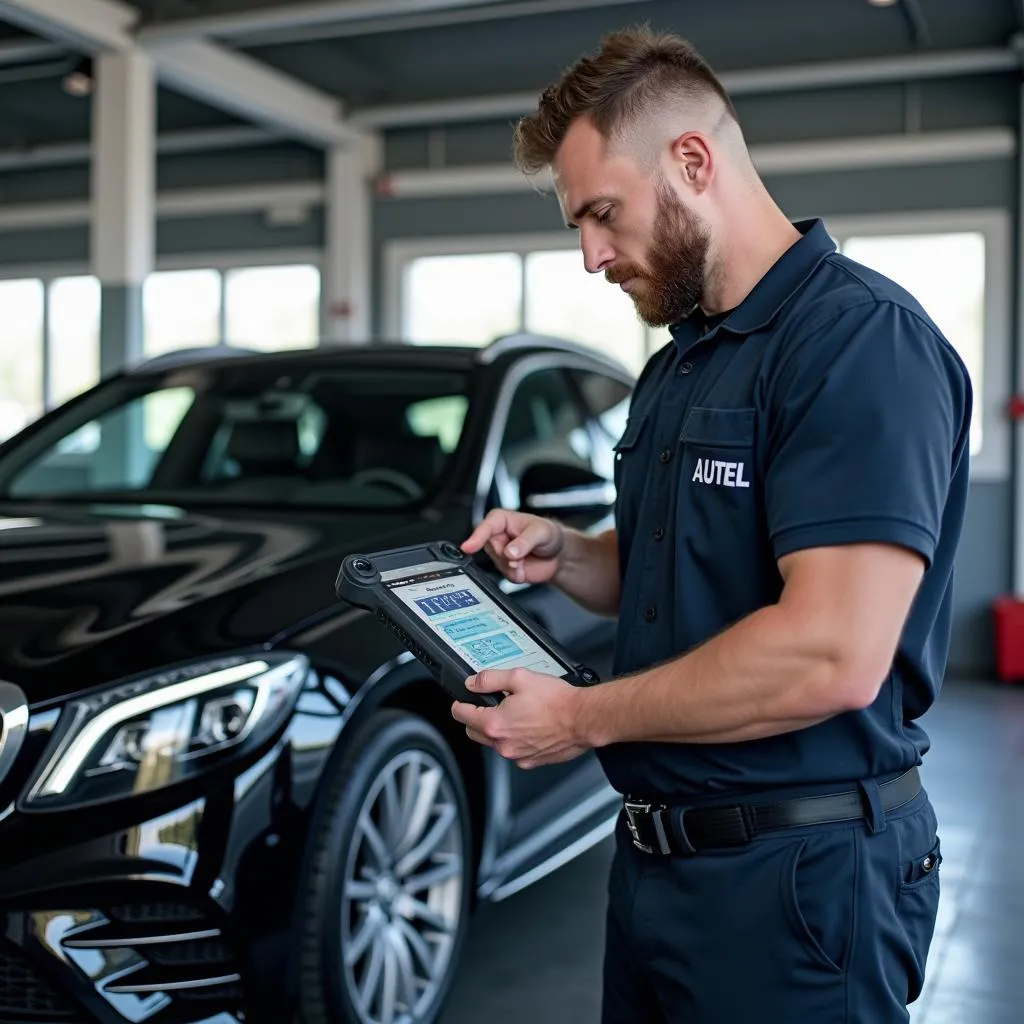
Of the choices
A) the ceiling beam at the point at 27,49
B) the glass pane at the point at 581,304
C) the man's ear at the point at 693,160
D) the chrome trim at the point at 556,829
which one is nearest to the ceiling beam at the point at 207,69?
the ceiling beam at the point at 27,49

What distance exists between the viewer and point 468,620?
4.84 ft

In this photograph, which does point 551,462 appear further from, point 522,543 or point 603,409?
point 522,543

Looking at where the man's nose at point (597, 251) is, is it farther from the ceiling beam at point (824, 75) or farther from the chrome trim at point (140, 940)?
the ceiling beam at point (824, 75)

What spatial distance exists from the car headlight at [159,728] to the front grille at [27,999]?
25cm

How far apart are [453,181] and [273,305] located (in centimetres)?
209

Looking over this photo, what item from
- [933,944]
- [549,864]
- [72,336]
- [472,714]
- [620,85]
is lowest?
[933,944]

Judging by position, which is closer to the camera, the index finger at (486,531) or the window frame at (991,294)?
the index finger at (486,531)

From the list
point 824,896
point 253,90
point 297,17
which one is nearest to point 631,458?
point 824,896

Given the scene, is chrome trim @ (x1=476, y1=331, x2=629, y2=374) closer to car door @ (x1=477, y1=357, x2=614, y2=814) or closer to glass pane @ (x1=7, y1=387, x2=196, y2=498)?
car door @ (x1=477, y1=357, x2=614, y2=814)

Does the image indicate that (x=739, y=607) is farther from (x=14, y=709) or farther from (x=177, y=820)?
(x=14, y=709)

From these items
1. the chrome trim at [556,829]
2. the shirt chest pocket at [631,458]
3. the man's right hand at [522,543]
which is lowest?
the chrome trim at [556,829]

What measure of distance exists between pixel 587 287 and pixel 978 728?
15.6ft

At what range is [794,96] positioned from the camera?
28.0ft

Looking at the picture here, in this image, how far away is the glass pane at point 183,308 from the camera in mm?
10852
